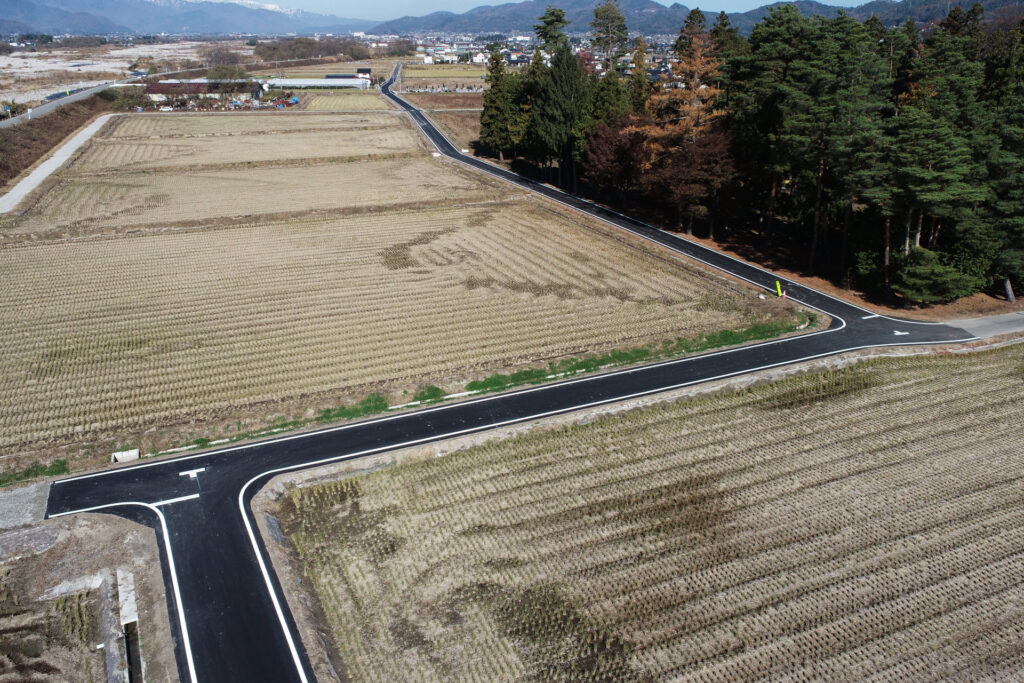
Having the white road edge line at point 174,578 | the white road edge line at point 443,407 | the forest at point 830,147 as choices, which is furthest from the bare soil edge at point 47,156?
the white road edge line at point 174,578

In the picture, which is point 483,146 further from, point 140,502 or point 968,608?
point 968,608

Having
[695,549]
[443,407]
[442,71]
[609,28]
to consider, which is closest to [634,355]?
[443,407]

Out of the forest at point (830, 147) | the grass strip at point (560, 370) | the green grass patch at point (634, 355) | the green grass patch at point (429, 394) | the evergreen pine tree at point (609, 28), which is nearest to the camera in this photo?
the grass strip at point (560, 370)

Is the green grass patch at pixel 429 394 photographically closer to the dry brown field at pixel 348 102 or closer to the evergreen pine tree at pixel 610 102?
the evergreen pine tree at pixel 610 102

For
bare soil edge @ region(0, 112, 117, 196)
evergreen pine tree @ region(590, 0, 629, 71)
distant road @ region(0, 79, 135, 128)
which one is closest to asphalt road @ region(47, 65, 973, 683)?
bare soil edge @ region(0, 112, 117, 196)

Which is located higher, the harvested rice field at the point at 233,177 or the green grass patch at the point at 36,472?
the harvested rice field at the point at 233,177

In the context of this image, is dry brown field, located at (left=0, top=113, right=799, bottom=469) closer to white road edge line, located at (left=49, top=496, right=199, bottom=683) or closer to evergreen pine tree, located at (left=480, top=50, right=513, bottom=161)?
white road edge line, located at (left=49, top=496, right=199, bottom=683)
